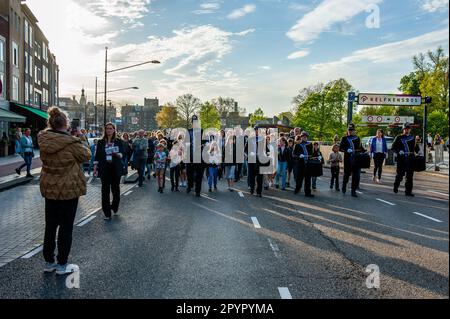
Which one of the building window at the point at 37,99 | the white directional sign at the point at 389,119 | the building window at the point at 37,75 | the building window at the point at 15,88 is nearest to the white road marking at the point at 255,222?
the white directional sign at the point at 389,119

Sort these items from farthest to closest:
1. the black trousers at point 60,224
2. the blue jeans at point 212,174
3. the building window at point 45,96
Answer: the building window at point 45,96
the blue jeans at point 212,174
the black trousers at point 60,224

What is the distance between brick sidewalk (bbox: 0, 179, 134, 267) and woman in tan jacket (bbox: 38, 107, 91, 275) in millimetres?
1057

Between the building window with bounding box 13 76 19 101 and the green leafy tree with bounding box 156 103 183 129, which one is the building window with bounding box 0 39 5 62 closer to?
the building window with bounding box 13 76 19 101

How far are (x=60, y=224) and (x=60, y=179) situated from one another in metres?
0.58

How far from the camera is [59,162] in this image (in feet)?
16.3

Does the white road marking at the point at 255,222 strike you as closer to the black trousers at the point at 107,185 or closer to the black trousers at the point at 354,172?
the black trousers at the point at 107,185

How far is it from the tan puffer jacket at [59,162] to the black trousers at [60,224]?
12cm

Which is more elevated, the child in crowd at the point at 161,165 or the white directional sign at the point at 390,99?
the white directional sign at the point at 390,99

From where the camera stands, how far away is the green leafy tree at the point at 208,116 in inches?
3878

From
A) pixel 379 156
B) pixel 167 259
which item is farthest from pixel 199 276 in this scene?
pixel 379 156

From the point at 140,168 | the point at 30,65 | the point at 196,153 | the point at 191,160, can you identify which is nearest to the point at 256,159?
the point at 196,153

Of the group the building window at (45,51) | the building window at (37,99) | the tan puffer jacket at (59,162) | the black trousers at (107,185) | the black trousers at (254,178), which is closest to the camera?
the tan puffer jacket at (59,162)
